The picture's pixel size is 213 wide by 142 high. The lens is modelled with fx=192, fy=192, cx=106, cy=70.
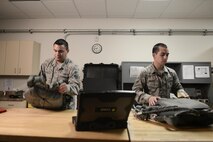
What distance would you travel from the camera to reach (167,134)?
924 mm

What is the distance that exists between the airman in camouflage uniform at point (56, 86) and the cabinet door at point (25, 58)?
6.83ft

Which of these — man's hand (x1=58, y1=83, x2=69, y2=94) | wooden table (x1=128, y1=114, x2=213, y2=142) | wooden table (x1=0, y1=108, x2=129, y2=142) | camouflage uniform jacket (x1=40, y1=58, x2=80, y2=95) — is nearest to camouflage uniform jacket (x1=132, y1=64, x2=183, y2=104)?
camouflage uniform jacket (x1=40, y1=58, x2=80, y2=95)

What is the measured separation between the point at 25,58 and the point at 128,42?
225 cm

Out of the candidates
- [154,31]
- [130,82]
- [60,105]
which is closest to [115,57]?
[130,82]

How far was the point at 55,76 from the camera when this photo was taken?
2.06m

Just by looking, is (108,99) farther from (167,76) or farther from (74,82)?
(167,76)

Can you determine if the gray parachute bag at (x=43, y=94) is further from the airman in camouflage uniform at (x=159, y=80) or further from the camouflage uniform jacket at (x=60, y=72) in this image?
the airman in camouflage uniform at (x=159, y=80)

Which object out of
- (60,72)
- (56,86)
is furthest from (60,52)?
(56,86)

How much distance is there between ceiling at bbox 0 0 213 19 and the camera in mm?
3518

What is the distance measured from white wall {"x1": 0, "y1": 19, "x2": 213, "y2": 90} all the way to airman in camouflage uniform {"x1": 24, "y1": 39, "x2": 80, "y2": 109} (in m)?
2.14

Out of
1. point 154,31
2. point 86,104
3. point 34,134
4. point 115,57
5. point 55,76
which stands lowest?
point 34,134

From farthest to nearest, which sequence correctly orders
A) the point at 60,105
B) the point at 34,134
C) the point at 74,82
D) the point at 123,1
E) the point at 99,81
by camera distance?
the point at 99,81 → the point at 123,1 → the point at 74,82 → the point at 60,105 → the point at 34,134

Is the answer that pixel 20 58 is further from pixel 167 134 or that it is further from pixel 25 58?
pixel 167 134

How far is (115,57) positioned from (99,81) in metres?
0.79
